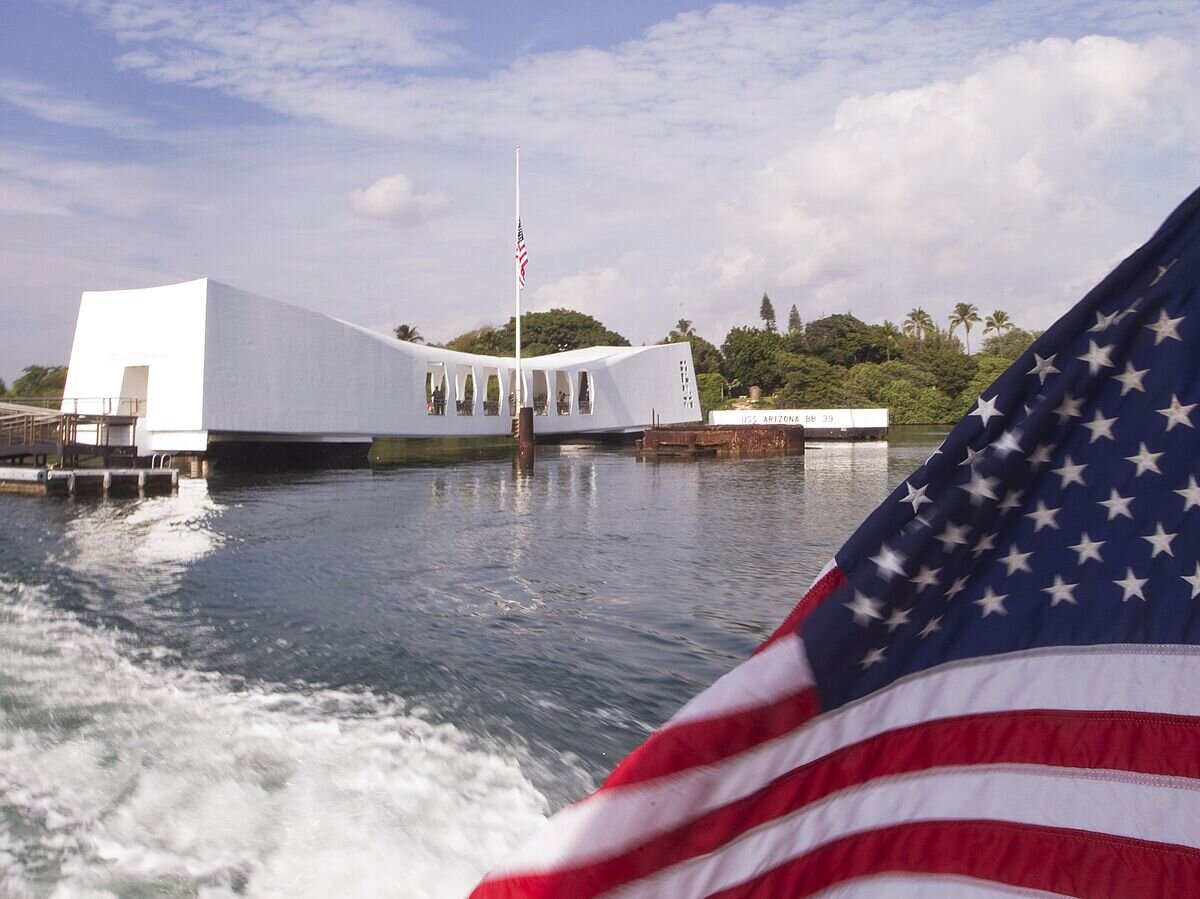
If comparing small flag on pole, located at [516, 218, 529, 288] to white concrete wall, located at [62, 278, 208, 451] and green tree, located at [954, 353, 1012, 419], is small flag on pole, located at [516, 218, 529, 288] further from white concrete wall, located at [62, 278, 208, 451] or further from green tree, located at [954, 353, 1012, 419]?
green tree, located at [954, 353, 1012, 419]

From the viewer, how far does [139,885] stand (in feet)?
9.05

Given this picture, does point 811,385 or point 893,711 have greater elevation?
point 811,385

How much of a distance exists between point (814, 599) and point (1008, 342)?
75700 mm

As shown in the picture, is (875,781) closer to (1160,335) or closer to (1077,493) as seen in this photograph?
(1077,493)

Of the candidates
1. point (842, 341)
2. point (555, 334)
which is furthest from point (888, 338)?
point (555, 334)

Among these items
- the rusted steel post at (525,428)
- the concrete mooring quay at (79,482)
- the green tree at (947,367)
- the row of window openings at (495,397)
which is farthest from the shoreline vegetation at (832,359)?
the concrete mooring quay at (79,482)

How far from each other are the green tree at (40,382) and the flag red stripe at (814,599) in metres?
44.6

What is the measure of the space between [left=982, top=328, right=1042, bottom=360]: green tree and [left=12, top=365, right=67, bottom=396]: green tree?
186ft

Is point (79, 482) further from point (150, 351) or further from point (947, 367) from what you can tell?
point (947, 367)

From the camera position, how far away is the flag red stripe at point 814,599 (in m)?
1.50

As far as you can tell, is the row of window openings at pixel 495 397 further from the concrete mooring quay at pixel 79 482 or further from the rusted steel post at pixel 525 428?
the concrete mooring quay at pixel 79 482

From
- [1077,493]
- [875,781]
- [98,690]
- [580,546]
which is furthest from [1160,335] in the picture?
[580,546]

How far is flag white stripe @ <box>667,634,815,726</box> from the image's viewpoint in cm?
143

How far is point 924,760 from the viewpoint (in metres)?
1.47
